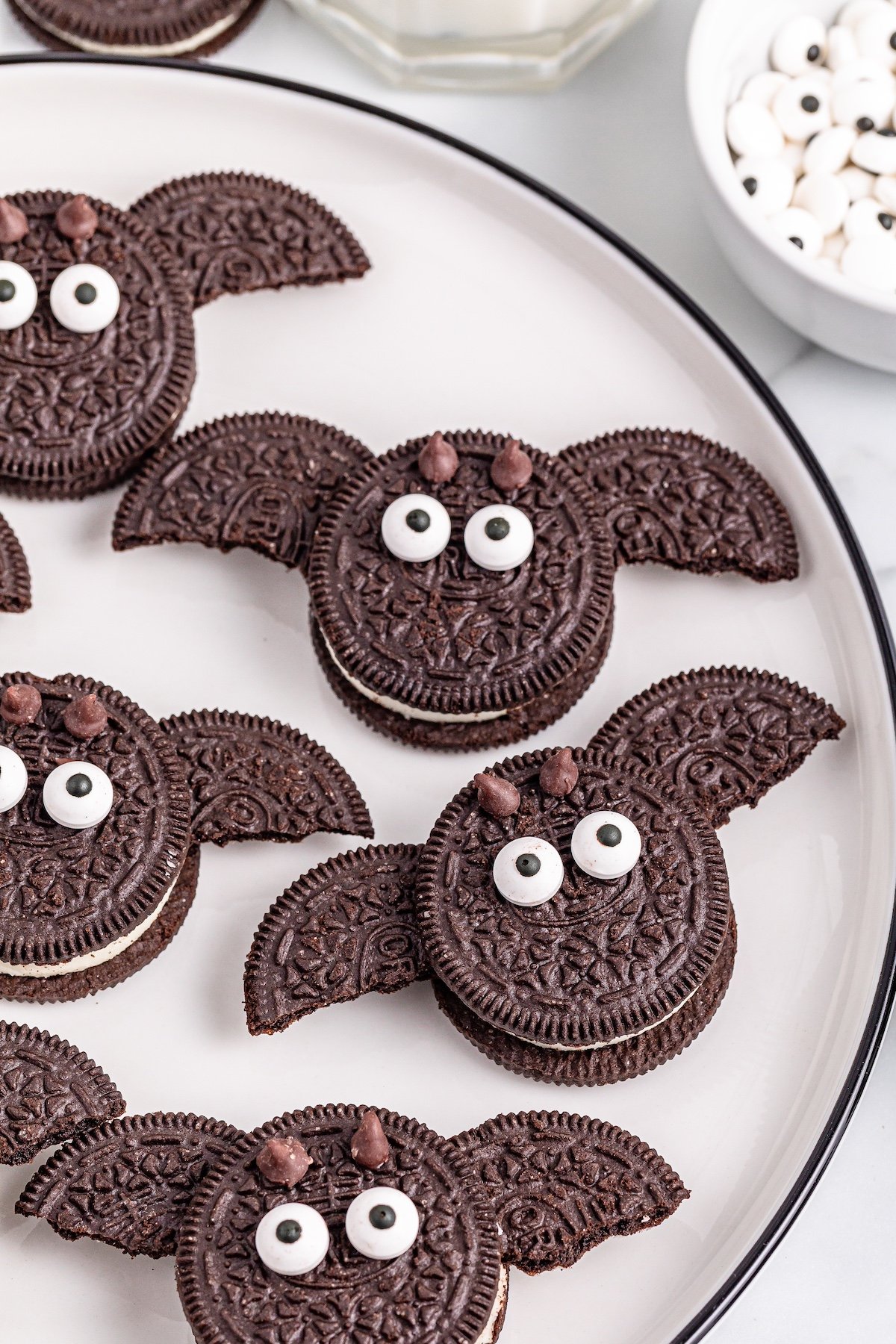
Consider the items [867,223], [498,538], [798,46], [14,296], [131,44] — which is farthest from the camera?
[131,44]

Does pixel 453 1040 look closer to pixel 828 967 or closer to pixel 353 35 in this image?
pixel 828 967

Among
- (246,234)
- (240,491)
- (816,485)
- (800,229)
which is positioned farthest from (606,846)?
(246,234)

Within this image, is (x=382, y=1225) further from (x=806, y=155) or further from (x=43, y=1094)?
(x=806, y=155)

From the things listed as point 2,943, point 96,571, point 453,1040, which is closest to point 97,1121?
point 2,943

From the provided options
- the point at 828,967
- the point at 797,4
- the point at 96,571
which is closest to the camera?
the point at 828,967

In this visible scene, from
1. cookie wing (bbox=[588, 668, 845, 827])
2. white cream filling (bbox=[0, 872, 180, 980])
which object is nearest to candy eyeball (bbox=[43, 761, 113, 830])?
white cream filling (bbox=[0, 872, 180, 980])

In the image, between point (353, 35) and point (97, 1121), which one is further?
point (353, 35)
